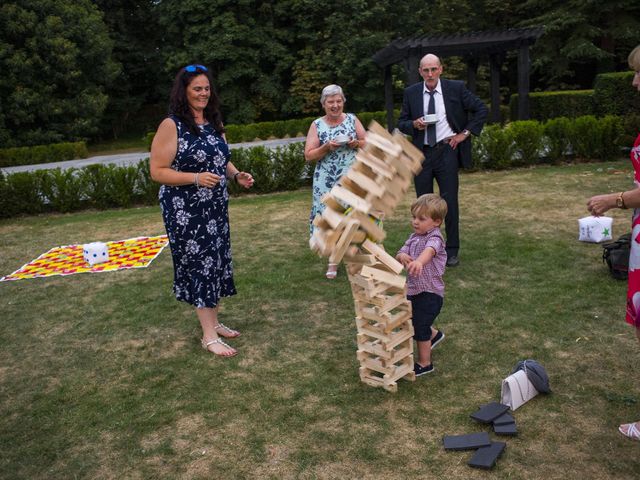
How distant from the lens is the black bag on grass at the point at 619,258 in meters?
5.18

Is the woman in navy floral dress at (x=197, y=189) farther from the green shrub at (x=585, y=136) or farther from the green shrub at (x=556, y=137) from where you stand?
the green shrub at (x=585, y=136)

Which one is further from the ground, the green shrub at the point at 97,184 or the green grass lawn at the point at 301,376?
the green shrub at the point at 97,184

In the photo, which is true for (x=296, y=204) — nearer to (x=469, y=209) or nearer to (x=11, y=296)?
(x=469, y=209)

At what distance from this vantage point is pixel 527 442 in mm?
3092

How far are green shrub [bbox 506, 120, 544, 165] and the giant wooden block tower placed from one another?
908cm

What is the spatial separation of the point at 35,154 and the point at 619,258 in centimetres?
2464

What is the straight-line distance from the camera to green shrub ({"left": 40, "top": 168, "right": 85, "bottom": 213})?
36.9 feet

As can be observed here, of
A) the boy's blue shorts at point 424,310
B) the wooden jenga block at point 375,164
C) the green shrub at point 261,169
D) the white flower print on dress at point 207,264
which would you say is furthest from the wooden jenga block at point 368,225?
the green shrub at point 261,169

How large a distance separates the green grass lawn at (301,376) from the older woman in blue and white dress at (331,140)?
109 cm

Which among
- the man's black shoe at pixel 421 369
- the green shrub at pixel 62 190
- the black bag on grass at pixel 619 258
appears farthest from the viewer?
the green shrub at pixel 62 190

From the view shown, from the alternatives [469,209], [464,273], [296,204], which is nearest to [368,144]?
[464,273]

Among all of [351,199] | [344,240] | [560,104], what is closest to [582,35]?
[560,104]

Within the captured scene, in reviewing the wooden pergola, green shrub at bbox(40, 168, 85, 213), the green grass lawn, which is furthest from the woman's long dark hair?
the wooden pergola

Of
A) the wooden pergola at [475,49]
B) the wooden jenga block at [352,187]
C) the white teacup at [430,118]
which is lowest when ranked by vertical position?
the wooden jenga block at [352,187]
